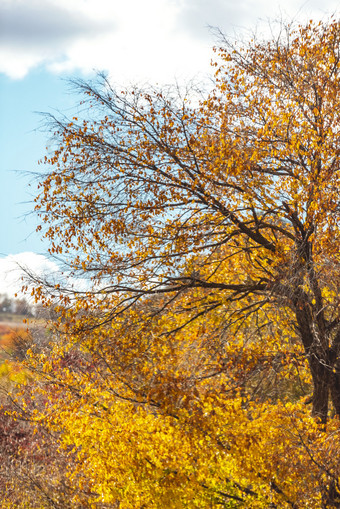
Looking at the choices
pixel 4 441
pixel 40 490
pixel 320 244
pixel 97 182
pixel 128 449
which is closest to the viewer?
pixel 320 244

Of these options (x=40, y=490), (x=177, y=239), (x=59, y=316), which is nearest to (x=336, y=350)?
(x=177, y=239)

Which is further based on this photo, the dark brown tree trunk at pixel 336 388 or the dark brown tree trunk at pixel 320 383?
the dark brown tree trunk at pixel 336 388

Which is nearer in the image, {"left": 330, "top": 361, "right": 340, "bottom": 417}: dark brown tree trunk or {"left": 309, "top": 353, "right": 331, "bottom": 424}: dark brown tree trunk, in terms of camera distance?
{"left": 309, "top": 353, "right": 331, "bottom": 424}: dark brown tree trunk

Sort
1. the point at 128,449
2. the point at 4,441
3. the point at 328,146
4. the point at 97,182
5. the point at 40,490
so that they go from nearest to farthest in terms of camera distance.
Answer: the point at 328,146 < the point at 128,449 < the point at 97,182 < the point at 40,490 < the point at 4,441

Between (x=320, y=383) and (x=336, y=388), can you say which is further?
(x=336, y=388)

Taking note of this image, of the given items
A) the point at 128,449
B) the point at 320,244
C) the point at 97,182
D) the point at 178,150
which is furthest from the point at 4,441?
the point at 320,244

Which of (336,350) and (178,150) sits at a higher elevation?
(178,150)

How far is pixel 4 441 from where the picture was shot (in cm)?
1609

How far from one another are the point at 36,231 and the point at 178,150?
2749mm

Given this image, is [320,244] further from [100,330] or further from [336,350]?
[100,330]

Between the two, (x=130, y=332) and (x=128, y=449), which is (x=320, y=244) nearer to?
(x=130, y=332)

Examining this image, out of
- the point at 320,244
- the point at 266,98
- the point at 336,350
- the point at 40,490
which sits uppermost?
the point at 266,98

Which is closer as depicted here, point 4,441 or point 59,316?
point 59,316

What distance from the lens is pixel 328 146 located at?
25.1ft
